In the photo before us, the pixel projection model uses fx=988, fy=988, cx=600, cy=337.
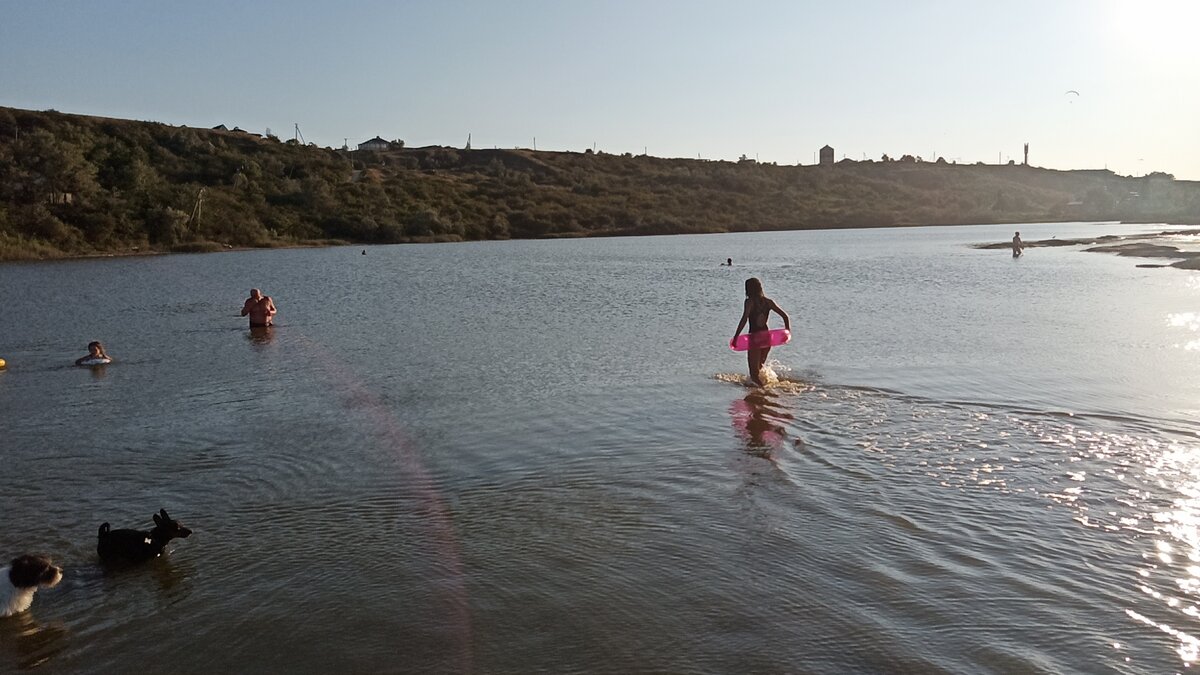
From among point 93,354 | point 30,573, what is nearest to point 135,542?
point 30,573

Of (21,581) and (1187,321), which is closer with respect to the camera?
(21,581)

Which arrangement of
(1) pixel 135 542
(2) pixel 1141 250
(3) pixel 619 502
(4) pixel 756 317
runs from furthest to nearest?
(2) pixel 1141 250 → (4) pixel 756 317 → (3) pixel 619 502 → (1) pixel 135 542

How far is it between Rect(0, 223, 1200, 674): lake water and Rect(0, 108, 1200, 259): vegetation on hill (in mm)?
49097

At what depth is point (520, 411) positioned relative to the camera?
12547 mm

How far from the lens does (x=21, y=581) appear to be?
247 inches

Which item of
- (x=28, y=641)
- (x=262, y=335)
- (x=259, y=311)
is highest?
(x=259, y=311)

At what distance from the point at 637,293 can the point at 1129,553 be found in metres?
24.5

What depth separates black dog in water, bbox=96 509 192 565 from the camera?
7.20 m

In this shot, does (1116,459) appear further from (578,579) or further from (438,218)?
(438,218)

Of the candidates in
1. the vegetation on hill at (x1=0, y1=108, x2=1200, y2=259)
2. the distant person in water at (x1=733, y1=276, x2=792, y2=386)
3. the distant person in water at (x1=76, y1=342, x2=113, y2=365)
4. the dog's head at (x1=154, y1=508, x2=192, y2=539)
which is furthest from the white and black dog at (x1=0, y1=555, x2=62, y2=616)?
the vegetation on hill at (x1=0, y1=108, x2=1200, y2=259)

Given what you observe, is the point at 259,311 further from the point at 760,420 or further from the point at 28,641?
the point at 28,641

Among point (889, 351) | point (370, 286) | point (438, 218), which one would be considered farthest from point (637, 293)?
point (438, 218)

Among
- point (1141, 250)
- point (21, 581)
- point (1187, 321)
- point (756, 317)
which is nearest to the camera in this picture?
point (21, 581)

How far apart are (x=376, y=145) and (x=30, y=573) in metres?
138
